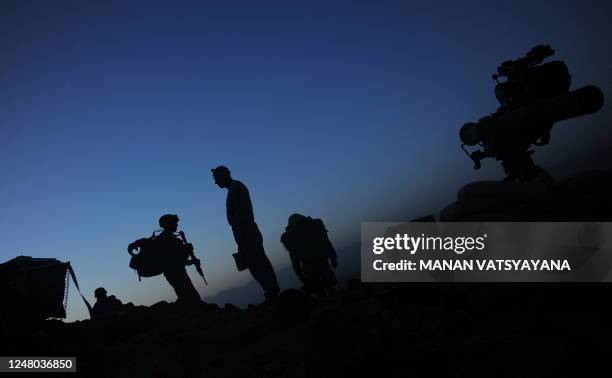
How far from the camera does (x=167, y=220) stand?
9438 millimetres

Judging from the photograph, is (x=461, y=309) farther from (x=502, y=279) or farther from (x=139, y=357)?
(x=139, y=357)

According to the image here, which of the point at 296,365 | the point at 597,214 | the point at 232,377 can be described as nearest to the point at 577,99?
the point at 597,214

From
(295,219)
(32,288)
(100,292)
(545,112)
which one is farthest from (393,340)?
(100,292)

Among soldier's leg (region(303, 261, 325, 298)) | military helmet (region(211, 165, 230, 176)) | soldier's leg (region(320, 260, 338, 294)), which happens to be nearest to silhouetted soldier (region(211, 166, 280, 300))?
military helmet (region(211, 165, 230, 176))

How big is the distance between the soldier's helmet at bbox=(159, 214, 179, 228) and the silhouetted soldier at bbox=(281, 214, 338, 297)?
3125mm

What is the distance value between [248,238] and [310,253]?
1.65 meters

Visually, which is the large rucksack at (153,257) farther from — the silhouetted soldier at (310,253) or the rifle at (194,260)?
the silhouetted soldier at (310,253)

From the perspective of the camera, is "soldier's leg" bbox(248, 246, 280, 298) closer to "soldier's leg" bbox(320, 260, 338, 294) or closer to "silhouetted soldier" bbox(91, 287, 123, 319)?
"soldier's leg" bbox(320, 260, 338, 294)

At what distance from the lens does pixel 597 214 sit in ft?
13.2

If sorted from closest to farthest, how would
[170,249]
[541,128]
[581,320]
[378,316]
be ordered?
[581,320], [378,316], [541,128], [170,249]

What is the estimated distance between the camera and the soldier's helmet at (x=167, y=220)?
30.9ft

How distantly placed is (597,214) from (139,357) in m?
6.01

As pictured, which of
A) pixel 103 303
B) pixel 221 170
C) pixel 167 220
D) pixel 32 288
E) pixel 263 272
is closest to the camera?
pixel 32 288

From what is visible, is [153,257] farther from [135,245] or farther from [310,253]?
[310,253]
